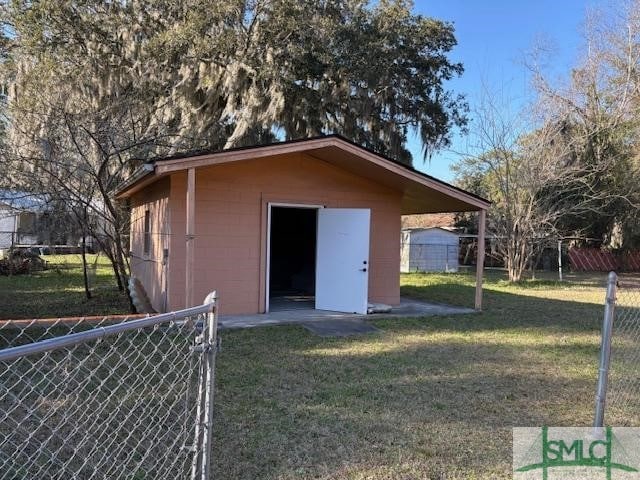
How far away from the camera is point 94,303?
10.1 m

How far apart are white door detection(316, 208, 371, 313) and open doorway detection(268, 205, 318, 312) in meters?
3.30

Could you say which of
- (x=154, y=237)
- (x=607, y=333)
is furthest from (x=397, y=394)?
(x=154, y=237)

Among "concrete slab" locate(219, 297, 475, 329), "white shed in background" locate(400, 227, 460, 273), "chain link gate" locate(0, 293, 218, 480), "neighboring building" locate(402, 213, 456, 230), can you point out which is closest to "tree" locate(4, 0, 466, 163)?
"concrete slab" locate(219, 297, 475, 329)

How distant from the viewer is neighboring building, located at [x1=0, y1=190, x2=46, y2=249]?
1001 centimetres

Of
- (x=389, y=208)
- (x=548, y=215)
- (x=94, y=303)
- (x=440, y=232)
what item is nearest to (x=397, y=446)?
(x=389, y=208)

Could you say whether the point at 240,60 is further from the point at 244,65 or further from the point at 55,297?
the point at 55,297

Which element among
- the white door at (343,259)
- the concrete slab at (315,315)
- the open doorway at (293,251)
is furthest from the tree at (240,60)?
the concrete slab at (315,315)

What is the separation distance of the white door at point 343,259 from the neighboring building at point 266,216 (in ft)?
0.06

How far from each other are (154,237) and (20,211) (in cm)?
330

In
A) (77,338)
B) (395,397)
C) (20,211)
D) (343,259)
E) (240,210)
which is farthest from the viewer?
(20,211)

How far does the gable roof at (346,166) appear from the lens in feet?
24.3

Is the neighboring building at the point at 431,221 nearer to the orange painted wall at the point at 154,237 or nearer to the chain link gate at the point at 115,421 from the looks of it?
the orange painted wall at the point at 154,237

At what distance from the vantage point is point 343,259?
9180 mm

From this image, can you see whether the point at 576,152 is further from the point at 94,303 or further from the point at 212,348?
the point at 212,348
